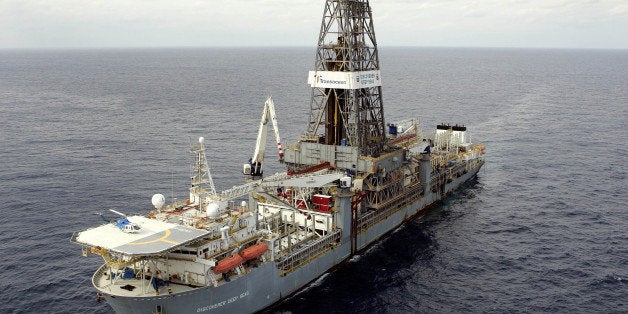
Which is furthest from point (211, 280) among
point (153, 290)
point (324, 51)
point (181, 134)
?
point (181, 134)

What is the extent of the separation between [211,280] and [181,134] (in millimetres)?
83641

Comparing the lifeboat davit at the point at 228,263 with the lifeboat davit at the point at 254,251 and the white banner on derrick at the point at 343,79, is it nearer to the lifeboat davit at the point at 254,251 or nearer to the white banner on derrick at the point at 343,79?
the lifeboat davit at the point at 254,251

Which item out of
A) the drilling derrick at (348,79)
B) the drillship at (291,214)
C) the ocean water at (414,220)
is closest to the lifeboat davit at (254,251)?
the drillship at (291,214)

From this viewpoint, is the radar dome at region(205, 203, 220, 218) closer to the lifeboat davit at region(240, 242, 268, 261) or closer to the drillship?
the drillship

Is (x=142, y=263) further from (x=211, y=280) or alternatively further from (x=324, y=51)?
(x=324, y=51)

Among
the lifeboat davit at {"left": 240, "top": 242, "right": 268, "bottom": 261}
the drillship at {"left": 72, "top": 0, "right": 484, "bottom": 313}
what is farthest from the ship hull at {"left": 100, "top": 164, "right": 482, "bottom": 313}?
the lifeboat davit at {"left": 240, "top": 242, "right": 268, "bottom": 261}

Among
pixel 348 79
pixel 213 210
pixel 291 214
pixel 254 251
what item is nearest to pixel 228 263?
pixel 254 251

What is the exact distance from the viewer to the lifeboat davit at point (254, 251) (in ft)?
159

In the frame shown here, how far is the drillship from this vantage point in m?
45.4

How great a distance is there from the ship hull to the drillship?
121mm

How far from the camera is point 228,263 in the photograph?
4638 cm

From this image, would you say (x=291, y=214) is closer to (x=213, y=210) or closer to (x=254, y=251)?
(x=254, y=251)

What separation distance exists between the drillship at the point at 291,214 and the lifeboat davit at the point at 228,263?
0.43ft

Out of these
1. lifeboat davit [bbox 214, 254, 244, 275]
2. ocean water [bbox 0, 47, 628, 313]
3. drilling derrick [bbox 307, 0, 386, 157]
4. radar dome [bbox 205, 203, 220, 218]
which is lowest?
ocean water [bbox 0, 47, 628, 313]
